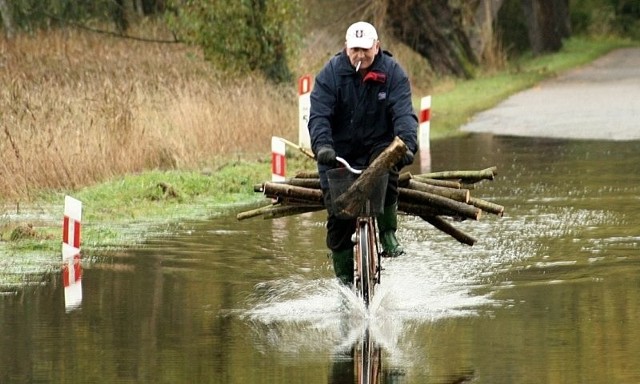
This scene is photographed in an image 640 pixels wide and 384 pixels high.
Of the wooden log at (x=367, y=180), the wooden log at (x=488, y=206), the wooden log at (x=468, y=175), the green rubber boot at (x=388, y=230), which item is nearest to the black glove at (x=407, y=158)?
the wooden log at (x=367, y=180)

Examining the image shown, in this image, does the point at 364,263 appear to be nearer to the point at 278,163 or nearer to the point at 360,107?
the point at 360,107

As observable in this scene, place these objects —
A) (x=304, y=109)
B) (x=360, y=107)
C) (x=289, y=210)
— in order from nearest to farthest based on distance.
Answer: (x=360, y=107), (x=289, y=210), (x=304, y=109)

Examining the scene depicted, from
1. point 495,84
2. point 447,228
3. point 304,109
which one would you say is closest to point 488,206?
point 447,228

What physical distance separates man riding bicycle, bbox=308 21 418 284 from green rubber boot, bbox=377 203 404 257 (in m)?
0.29

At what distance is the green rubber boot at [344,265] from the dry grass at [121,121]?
22.8 feet

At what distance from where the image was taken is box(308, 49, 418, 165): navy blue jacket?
10.0 metres

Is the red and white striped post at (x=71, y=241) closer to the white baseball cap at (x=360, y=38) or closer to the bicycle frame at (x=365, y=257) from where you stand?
the bicycle frame at (x=365, y=257)

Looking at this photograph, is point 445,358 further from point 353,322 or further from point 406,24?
point 406,24

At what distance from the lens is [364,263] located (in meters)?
9.89

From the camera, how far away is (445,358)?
8.48 m

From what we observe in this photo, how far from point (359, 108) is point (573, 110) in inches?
857

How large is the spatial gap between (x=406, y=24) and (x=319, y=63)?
8.87 m

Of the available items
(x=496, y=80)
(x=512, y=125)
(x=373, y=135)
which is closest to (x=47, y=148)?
(x=373, y=135)

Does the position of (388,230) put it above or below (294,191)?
below
